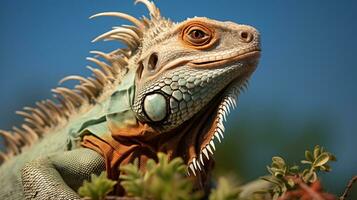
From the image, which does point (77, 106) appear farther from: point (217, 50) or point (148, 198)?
point (148, 198)

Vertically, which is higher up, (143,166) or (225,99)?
(225,99)

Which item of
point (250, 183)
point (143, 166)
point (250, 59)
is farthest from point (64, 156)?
point (250, 183)

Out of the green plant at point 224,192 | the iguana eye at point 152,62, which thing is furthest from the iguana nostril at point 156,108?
the green plant at point 224,192

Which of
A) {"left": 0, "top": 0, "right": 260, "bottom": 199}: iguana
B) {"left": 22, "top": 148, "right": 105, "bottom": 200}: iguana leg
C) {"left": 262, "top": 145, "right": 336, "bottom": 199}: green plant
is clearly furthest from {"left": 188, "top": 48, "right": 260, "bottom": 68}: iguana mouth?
{"left": 262, "top": 145, "right": 336, "bottom": 199}: green plant

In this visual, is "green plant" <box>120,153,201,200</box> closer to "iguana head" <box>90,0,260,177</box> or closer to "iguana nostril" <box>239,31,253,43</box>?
"iguana head" <box>90,0,260,177</box>

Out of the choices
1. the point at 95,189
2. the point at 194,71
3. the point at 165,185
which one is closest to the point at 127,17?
the point at 194,71

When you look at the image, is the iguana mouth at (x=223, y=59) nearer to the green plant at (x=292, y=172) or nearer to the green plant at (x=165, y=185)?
the green plant at (x=292, y=172)

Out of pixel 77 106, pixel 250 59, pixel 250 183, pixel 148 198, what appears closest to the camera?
pixel 148 198

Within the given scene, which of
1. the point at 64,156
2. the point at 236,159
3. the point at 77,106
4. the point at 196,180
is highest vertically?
the point at 77,106
